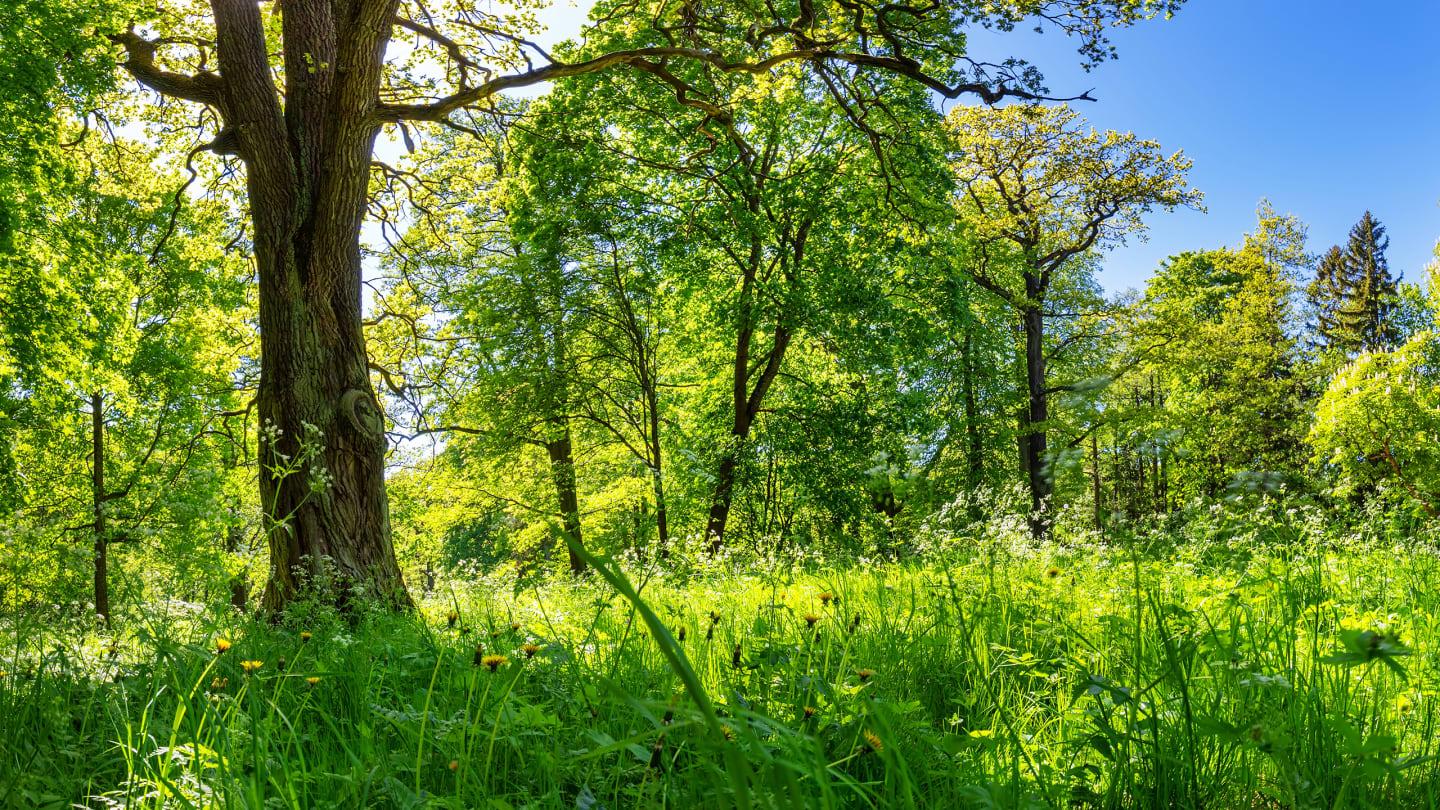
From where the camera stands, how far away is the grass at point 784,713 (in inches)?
60.8

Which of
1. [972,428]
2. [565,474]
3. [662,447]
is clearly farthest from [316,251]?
[972,428]

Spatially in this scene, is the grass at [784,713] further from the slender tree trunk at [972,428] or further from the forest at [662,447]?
the slender tree trunk at [972,428]

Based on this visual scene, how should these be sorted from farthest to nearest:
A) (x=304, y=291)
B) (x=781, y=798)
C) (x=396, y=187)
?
(x=396, y=187) < (x=304, y=291) < (x=781, y=798)

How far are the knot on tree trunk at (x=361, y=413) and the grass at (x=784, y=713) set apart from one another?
2.78m

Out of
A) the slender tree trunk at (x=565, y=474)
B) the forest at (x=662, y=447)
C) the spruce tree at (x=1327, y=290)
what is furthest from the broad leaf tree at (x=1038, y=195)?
the spruce tree at (x=1327, y=290)

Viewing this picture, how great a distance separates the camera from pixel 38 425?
13.7 m

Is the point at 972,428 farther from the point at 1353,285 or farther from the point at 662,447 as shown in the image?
the point at 1353,285

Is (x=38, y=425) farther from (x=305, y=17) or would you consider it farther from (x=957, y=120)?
(x=957, y=120)

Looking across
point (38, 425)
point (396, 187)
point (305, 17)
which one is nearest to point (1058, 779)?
point (305, 17)

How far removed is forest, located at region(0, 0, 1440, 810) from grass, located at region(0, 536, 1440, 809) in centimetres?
2

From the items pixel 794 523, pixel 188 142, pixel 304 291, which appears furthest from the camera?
pixel 794 523

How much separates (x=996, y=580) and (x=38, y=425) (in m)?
16.2

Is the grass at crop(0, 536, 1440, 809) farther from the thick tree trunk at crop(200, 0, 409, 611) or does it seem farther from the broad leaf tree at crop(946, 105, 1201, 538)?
the broad leaf tree at crop(946, 105, 1201, 538)

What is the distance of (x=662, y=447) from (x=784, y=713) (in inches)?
642
